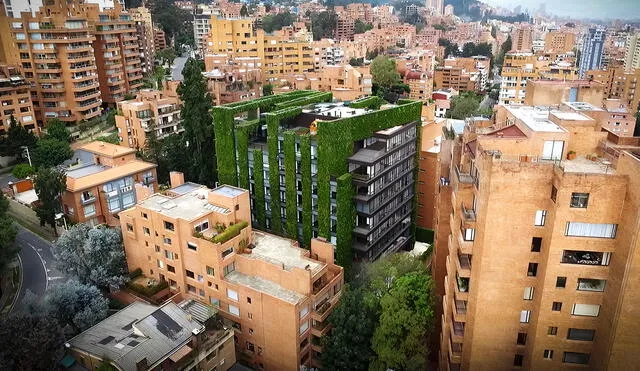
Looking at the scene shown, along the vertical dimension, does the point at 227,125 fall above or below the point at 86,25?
below

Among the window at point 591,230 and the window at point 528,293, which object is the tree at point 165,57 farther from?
the window at point 591,230

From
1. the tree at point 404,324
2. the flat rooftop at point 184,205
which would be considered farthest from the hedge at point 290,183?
the tree at point 404,324

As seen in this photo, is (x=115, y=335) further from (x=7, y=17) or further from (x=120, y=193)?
(x=7, y=17)

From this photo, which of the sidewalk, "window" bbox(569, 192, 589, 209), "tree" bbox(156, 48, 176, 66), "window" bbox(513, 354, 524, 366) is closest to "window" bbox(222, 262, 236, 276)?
"window" bbox(513, 354, 524, 366)

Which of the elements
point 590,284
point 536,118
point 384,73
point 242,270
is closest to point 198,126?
point 242,270

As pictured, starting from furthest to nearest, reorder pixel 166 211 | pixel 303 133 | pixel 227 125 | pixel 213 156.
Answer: pixel 213 156
pixel 227 125
pixel 303 133
pixel 166 211

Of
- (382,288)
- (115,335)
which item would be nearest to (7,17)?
(115,335)

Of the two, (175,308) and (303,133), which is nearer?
(175,308)

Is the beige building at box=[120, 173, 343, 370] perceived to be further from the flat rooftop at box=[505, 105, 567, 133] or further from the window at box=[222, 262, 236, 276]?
the flat rooftop at box=[505, 105, 567, 133]

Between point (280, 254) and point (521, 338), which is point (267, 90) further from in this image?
point (521, 338)
